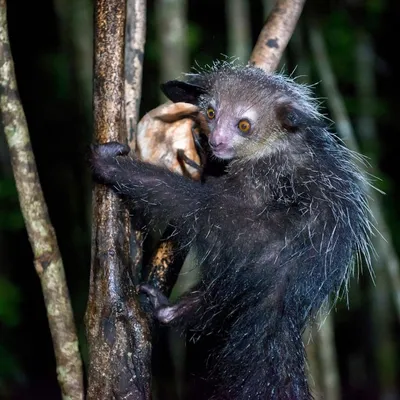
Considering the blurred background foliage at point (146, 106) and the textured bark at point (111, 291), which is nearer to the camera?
the textured bark at point (111, 291)

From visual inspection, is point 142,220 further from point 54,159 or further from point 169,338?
point 54,159

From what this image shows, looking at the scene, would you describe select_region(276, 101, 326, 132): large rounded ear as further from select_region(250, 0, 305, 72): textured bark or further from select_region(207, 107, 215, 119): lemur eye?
select_region(250, 0, 305, 72): textured bark

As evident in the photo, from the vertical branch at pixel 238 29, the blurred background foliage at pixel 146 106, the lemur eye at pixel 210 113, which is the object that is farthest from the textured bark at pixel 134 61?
the blurred background foliage at pixel 146 106

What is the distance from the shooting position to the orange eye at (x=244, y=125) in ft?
12.8

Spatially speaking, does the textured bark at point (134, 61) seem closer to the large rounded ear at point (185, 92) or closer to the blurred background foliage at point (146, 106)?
the large rounded ear at point (185, 92)

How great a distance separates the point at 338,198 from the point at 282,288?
1.74 feet

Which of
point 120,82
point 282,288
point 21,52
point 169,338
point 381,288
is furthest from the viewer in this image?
point 21,52

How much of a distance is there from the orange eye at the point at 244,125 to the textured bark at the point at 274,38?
1.57 feet

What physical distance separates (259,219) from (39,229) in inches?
40.3

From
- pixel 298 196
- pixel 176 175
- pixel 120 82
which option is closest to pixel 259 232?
pixel 298 196

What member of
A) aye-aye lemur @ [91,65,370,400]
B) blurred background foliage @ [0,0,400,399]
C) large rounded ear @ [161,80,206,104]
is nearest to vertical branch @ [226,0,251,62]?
blurred background foliage @ [0,0,400,399]

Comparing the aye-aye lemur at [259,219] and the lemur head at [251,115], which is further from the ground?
the lemur head at [251,115]

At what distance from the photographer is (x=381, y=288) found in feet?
32.2

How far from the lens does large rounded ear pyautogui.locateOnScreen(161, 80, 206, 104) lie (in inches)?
159
